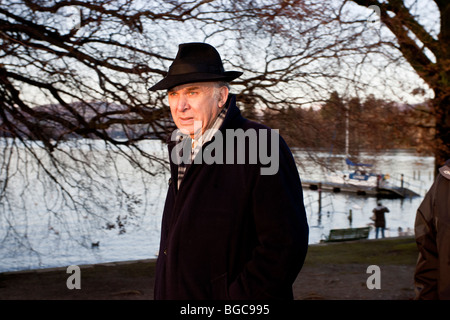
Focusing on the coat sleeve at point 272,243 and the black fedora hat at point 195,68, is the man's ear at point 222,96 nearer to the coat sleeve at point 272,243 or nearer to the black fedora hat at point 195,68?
the black fedora hat at point 195,68

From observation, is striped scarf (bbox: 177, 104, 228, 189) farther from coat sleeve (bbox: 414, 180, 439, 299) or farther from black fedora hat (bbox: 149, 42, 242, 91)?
coat sleeve (bbox: 414, 180, 439, 299)

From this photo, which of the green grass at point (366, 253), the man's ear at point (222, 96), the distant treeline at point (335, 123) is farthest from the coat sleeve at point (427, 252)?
the green grass at point (366, 253)

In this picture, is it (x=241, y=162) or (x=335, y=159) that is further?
(x=335, y=159)

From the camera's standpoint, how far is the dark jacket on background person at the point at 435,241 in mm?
2707

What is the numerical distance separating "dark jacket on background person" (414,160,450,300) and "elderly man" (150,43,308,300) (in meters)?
0.92

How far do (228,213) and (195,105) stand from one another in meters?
0.51

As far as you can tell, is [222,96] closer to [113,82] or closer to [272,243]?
[272,243]

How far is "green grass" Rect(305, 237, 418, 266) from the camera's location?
39.9 feet

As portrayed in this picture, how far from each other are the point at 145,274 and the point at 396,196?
4080cm

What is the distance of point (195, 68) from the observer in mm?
2408

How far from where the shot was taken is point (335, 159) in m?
7.30
